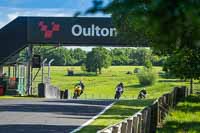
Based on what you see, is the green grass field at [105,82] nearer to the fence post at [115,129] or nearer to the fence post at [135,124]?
the fence post at [135,124]

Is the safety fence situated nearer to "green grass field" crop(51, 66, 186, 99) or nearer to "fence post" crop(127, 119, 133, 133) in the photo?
"fence post" crop(127, 119, 133, 133)

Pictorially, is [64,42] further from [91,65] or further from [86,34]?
[91,65]

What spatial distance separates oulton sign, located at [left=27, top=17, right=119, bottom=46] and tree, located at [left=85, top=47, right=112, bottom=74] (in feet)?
270

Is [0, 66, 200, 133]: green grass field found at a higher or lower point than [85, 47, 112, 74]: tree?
lower

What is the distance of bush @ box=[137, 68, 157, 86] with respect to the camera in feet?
379

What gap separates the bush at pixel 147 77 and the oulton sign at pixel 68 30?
7345cm

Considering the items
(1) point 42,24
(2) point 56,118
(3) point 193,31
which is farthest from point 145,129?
(1) point 42,24

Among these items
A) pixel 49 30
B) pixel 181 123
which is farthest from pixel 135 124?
pixel 49 30

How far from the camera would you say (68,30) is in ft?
138

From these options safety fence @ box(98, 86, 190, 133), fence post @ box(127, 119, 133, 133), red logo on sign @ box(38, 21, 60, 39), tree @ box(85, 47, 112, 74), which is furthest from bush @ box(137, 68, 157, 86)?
fence post @ box(127, 119, 133, 133)

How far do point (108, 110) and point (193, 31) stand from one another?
22.5m

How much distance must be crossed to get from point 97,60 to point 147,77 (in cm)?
1981

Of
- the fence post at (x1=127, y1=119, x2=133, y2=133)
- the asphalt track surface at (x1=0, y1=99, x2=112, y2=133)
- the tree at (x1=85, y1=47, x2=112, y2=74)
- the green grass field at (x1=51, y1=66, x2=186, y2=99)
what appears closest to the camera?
the fence post at (x1=127, y1=119, x2=133, y2=133)

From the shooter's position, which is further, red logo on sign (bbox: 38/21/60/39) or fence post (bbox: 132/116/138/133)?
red logo on sign (bbox: 38/21/60/39)
